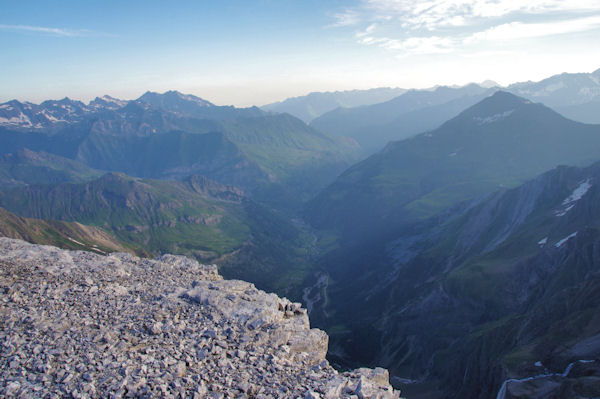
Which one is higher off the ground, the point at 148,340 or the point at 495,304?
the point at 148,340

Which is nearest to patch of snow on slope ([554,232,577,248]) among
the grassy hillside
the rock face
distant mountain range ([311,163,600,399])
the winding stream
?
Answer: distant mountain range ([311,163,600,399])

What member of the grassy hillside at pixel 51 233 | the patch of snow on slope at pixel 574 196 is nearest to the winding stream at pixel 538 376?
the patch of snow on slope at pixel 574 196

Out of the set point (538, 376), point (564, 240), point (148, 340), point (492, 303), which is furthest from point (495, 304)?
point (148, 340)

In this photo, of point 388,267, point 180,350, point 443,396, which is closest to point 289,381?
point 180,350

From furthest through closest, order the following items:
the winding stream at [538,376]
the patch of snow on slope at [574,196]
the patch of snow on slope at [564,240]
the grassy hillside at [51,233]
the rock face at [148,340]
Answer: the grassy hillside at [51,233]
the patch of snow on slope at [574,196]
the patch of snow on slope at [564,240]
the winding stream at [538,376]
the rock face at [148,340]

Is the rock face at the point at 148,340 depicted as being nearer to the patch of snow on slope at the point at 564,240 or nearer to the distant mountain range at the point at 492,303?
the distant mountain range at the point at 492,303

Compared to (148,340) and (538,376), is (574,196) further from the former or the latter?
(148,340)
